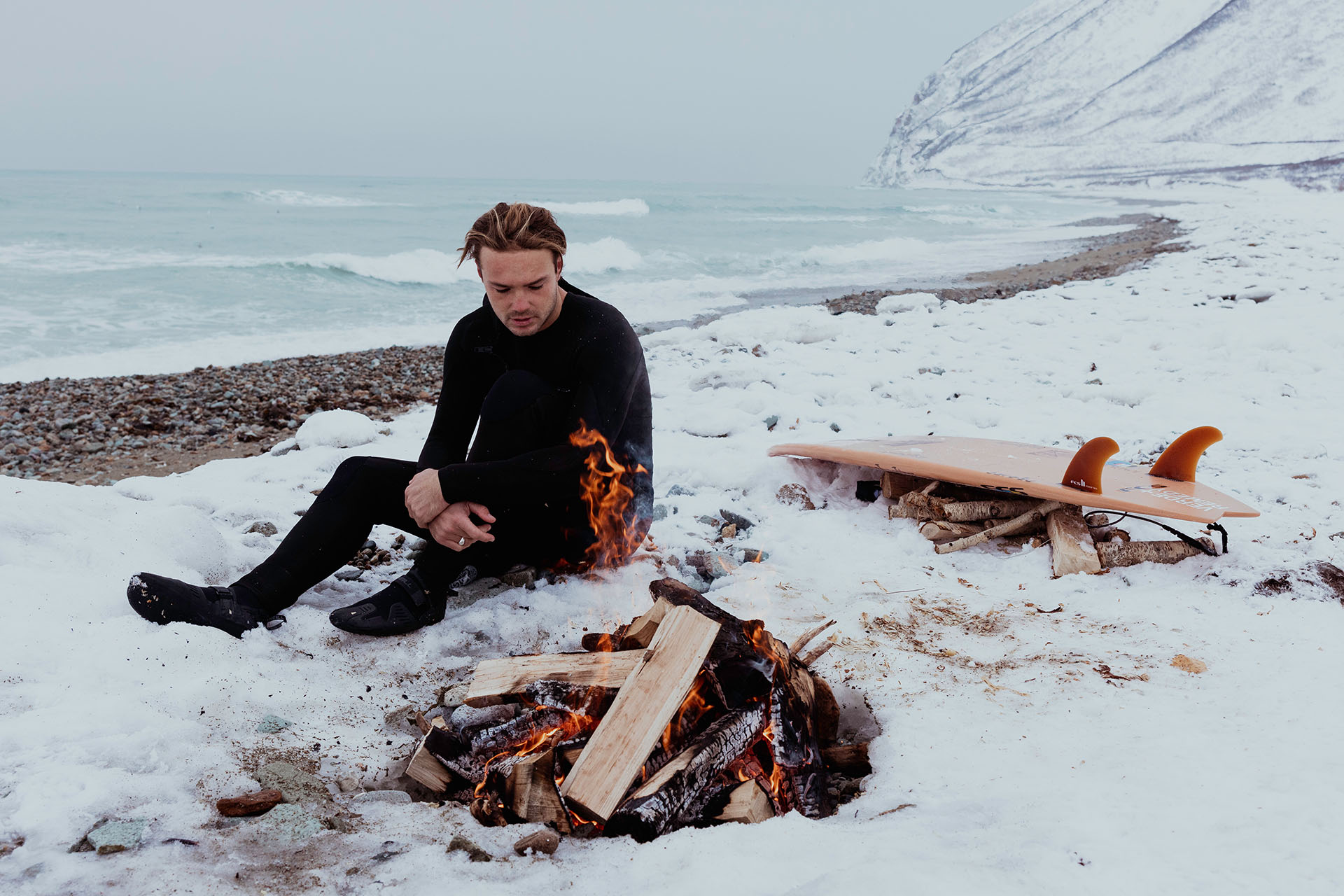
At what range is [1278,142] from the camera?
8306 cm

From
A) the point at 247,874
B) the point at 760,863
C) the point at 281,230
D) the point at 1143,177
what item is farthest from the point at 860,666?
the point at 1143,177

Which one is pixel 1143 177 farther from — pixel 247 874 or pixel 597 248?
pixel 247 874

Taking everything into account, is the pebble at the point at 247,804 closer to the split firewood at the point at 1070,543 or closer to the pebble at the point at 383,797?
the pebble at the point at 383,797

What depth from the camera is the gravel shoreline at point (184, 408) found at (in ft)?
21.7

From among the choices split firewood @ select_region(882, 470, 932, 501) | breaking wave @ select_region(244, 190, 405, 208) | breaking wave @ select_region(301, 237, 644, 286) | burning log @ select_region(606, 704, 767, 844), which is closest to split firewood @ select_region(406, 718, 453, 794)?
burning log @ select_region(606, 704, 767, 844)

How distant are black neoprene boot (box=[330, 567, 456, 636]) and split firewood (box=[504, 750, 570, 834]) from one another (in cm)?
110

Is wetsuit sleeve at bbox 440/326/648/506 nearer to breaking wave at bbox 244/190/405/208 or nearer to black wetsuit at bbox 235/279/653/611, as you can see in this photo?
black wetsuit at bbox 235/279/653/611

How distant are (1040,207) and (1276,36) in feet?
236

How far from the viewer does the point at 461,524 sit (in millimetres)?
2982

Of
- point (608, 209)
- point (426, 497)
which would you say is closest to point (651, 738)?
point (426, 497)

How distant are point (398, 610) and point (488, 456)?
72 centimetres

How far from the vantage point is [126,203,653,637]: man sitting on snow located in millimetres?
2986

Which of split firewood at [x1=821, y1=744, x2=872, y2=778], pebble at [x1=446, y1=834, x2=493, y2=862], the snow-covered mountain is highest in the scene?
the snow-covered mountain

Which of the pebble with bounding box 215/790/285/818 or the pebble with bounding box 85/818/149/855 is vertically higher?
the pebble with bounding box 85/818/149/855
